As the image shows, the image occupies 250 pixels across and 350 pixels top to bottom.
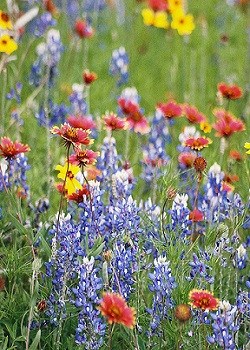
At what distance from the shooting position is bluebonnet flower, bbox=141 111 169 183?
326cm

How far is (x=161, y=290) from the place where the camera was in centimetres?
222

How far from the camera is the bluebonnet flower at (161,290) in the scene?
7.27 feet

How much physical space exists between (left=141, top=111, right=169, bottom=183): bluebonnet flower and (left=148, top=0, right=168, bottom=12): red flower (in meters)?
1.00

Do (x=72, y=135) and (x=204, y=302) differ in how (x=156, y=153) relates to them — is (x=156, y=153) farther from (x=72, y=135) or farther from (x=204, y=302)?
(x=204, y=302)

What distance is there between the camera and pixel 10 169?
9.58 feet

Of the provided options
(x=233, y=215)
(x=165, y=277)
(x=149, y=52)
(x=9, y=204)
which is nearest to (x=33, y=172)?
(x=9, y=204)

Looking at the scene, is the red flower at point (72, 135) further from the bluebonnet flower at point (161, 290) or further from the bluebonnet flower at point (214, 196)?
the bluebonnet flower at point (214, 196)

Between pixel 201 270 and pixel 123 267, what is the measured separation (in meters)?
0.23

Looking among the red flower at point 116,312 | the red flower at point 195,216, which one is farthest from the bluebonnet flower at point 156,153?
the red flower at point 116,312

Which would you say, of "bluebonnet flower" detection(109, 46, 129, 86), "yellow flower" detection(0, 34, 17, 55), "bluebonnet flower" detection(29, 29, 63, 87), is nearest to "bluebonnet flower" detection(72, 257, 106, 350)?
"yellow flower" detection(0, 34, 17, 55)

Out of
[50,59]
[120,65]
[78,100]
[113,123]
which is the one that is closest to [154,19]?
[120,65]

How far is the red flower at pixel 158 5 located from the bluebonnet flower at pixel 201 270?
2.52m

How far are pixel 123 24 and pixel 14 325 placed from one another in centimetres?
421

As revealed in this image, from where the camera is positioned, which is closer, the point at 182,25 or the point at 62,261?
the point at 62,261
